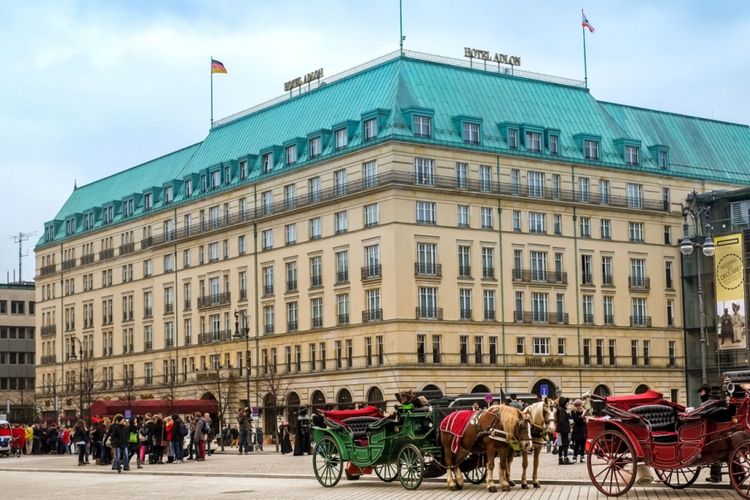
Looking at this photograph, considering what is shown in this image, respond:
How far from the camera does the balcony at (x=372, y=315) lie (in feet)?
267

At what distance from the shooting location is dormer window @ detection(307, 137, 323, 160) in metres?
87.9

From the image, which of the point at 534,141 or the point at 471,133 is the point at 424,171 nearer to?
the point at 471,133

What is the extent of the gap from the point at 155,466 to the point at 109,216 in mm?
68309

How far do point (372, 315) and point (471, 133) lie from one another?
13.4 m

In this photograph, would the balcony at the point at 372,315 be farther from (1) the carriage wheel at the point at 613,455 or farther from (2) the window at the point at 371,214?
(1) the carriage wheel at the point at 613,455

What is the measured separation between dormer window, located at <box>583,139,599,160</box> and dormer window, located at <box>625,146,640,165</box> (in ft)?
8.15

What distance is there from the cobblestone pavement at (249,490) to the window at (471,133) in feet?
154

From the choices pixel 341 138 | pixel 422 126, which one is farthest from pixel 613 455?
pixel 341 138

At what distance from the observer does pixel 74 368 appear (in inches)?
4569

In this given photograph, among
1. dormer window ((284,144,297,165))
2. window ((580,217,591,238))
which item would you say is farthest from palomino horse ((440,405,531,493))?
dormer window ((284,144,297,165))

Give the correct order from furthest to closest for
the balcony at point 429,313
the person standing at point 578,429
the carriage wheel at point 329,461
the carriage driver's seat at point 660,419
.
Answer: the balcony at point 429,313 → the person standing at point 578,429 → the carriage wheel at point 329,461 → the carriage driver's seat at point 660,419

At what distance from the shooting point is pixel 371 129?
83.3m

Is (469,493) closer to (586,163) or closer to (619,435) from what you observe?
(619,435)

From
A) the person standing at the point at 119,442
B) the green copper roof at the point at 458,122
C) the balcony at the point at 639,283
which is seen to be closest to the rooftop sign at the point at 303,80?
the green copper roof at the point at 458,122
